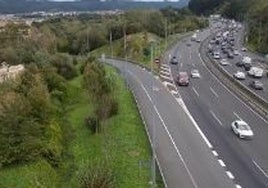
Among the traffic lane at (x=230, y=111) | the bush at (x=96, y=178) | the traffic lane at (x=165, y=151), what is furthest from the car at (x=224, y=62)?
the bush at (x=96, y=178)

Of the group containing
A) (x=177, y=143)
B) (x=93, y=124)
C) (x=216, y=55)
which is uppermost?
(x=177, y=143)

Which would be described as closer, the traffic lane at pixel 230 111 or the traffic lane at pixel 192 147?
the traffic lane at pixel 192 147

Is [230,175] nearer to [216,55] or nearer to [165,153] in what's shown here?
[165,153]

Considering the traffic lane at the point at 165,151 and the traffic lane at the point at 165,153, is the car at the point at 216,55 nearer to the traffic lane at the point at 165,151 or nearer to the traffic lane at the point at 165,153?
the traffic lane at the point at 165,151

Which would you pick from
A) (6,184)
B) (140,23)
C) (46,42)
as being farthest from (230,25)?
(6,184)

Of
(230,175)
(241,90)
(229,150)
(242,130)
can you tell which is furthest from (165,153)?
(241,90)

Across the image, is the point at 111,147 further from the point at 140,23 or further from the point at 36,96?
the point at 140,23

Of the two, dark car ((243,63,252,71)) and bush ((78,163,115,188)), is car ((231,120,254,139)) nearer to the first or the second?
bush ((78,163,115,188))
